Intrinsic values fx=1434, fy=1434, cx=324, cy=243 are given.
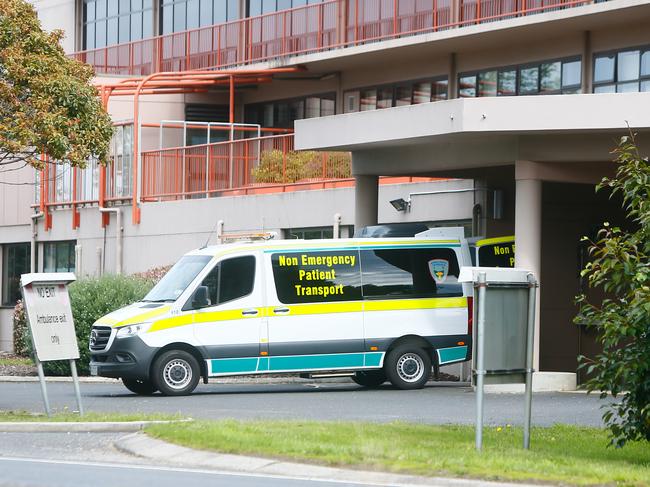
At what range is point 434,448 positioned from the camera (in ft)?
44.1

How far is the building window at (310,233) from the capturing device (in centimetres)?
3063

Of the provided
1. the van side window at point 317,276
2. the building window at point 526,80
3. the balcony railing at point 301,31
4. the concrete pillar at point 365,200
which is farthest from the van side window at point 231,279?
the building window at point 526,80

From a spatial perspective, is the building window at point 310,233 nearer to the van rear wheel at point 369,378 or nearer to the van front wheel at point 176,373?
the van rear wheel at point 369,378

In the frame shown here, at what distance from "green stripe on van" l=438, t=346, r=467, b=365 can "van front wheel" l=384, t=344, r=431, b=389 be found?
8.5 inches

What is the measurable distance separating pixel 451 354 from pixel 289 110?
1728 centimetres

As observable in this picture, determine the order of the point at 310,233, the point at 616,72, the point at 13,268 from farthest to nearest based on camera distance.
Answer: the point at 13,268, the point at 310,233, the point at 616,72

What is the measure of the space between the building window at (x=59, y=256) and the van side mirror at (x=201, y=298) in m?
17.7

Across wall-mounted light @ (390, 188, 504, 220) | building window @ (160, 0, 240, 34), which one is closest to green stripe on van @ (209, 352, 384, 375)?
wall-mounted light @ (390, 188, 504, 220)

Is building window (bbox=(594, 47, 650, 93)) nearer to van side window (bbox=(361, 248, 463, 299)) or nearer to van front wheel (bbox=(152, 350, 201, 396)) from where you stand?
van side window (bbox=(361, 248, 463, 299))

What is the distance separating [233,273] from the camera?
2228cm

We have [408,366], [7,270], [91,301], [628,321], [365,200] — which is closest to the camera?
[628,321]

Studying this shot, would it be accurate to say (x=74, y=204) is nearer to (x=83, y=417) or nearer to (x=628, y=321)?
(x=83, y=417)

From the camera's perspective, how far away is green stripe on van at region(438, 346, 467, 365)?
23031mm

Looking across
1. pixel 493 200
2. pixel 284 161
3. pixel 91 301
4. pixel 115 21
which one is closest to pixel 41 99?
pixel 91 301
